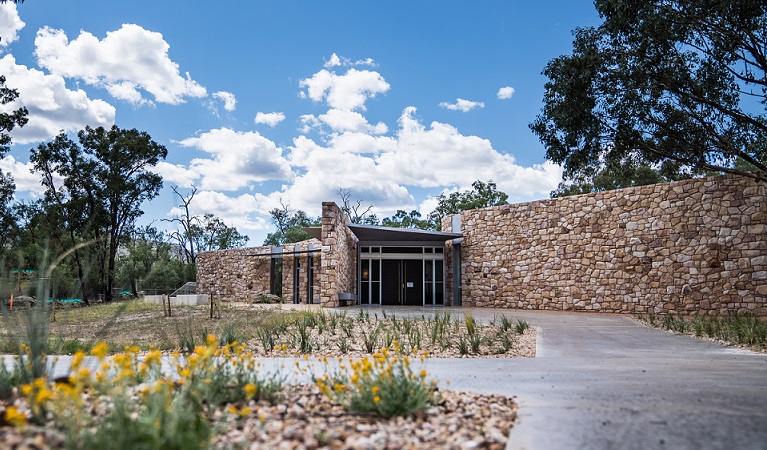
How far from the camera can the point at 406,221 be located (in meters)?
42.5

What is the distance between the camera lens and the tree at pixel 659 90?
11547 millimetres

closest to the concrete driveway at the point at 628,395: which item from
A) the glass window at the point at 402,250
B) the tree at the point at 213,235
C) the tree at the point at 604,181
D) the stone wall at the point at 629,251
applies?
the stone wall at the point at 629,251

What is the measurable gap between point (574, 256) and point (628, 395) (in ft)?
48.4

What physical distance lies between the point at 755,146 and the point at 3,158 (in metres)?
24.3

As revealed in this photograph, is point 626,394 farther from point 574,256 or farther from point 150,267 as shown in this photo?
point 150,267

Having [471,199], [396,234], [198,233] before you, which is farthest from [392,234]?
[198,233]

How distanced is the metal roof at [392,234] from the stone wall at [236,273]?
7103 millimetres

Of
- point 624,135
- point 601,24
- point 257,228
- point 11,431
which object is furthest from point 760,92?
point 257,228

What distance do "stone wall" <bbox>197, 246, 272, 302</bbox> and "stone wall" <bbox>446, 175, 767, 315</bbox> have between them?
11.0 m

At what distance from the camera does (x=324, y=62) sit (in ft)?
67.7

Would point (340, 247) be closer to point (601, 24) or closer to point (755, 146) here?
point (601, 24)

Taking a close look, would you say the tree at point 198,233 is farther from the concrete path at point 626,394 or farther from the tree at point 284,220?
the concrete path at point 626,394

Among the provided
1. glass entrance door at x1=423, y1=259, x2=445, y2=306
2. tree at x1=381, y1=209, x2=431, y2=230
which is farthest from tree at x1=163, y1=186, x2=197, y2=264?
glass entrance door at x1=423, y1=259, x2=445, y2=306

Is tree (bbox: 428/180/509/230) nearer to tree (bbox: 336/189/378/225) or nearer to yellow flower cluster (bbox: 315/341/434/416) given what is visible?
tree (bbox: 336/189/378/225)
